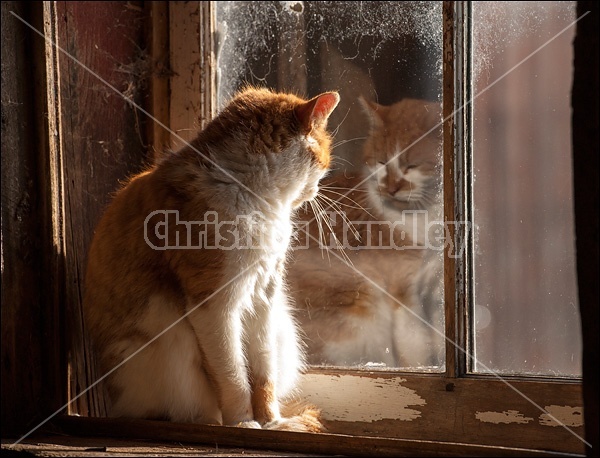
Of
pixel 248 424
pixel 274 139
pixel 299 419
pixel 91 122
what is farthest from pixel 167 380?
pixel 91 122

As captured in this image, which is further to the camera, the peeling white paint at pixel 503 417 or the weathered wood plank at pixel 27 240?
the peeling white paint at pixel 503 417

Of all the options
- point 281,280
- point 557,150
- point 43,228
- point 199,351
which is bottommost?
point 199,351

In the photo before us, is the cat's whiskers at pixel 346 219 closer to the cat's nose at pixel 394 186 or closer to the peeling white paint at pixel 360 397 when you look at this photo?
the cat's nose at pixel 394 186

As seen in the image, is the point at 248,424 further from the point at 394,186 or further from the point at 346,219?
the point at 394,186

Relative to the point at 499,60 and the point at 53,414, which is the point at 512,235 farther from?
the point at 53,414

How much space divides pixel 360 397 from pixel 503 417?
0.44 metres

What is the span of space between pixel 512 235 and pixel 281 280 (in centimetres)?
68

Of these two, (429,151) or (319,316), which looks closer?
(429,151)

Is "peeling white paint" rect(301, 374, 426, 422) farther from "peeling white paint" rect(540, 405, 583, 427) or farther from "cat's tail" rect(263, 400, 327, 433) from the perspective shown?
"peeling white paint" rect(540, 405, 583, 427)

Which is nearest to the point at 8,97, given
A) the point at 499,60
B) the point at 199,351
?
the point at 199,351

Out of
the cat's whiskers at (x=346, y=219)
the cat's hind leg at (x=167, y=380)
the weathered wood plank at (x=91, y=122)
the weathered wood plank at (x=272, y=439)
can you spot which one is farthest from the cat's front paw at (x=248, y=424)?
the cat's whiskers at (x=346, y=219)

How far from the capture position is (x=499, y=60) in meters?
2.06

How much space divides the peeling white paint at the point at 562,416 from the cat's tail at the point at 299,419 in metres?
0.62

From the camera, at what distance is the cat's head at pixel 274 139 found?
195cm
